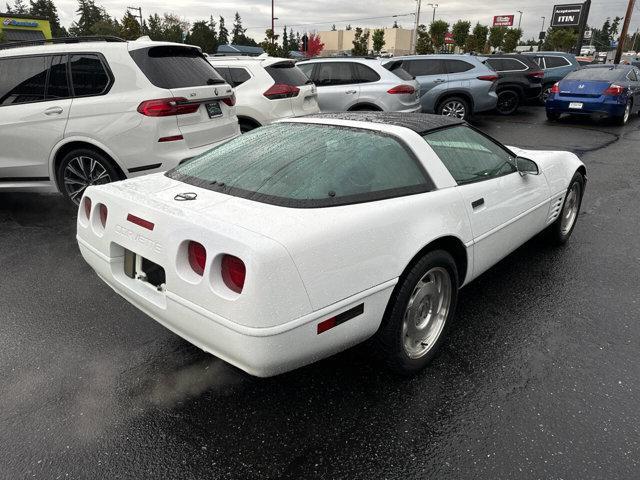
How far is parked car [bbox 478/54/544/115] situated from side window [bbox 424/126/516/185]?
11.4 metres

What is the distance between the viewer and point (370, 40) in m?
96.4

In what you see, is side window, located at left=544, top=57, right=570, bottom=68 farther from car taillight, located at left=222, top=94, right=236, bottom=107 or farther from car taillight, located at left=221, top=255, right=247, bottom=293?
car taillight, located at left=221, top=255, right=247, bottom=293

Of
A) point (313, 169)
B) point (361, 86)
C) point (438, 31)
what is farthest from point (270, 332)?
point (438, 31)

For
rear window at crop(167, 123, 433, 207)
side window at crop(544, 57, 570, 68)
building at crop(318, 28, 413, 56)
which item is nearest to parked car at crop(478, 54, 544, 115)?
side window at crop(544, 57, 570, 68)

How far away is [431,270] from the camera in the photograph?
97.5 inches

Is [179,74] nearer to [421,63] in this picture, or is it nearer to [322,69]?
[322,69]

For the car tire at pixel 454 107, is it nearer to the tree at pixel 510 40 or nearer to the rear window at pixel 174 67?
the rear window at pixel 174 67

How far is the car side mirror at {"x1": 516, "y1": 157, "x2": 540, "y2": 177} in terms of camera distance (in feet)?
10.8

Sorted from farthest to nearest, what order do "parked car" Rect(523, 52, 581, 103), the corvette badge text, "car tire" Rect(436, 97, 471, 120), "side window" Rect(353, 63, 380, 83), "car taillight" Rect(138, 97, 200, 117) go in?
"parked car" Rect(523, 52, 581, 103) → "car tire" Rect(436, 97, 471, 120) → "side window" Rect(353, 63, 380, 83) → "car taillight" Rect(138, 97, 200, 117) → the corvette badge text

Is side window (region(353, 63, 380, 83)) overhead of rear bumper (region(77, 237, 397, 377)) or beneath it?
overhead

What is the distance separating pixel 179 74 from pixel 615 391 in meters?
4.52

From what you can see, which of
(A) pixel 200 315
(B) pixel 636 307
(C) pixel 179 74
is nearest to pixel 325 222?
(A) pixel 200 315

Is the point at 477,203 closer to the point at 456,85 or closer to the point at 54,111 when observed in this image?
the point at 54,111

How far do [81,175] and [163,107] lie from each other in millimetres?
1157
